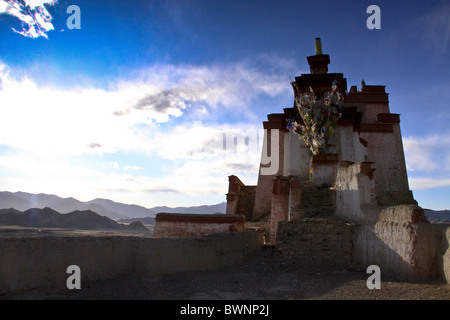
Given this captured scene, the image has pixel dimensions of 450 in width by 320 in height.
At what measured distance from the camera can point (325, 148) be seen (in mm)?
14078

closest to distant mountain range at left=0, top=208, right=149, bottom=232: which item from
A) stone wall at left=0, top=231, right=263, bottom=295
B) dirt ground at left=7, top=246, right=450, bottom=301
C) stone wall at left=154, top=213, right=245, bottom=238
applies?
stone wall at left=154, top=213, right=245, bottom=238

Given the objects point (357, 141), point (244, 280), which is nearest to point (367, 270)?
point (244, 280)

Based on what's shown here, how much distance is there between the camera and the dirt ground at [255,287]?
5.60 metres

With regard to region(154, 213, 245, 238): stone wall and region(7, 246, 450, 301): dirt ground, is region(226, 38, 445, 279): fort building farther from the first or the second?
region(154, 213, 245, 238): stone wall

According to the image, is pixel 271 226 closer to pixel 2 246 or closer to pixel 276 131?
pixel 276 131

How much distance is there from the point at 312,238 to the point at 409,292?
12.3ft

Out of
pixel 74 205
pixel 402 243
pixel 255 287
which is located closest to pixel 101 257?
pixel 255 287

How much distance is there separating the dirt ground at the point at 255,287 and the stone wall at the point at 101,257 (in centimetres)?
22

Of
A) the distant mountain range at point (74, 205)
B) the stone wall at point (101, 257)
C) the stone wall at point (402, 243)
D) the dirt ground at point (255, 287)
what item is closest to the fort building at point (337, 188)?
the stone wall at point (402, 243)

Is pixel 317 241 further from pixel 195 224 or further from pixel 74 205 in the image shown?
pixel 74 205

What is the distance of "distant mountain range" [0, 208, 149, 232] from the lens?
3897cm

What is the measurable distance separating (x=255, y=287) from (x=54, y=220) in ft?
142

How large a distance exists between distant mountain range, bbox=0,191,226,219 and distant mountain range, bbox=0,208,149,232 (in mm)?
73845

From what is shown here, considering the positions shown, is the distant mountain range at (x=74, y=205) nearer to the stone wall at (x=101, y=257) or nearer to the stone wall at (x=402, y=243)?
the stone wall at (x=101, y=257)
